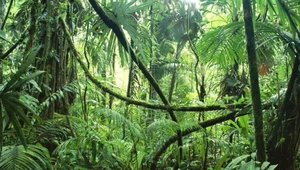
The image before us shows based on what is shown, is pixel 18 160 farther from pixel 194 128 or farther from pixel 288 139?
pixel 288 139

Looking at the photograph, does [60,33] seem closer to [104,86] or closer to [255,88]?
[104,86]

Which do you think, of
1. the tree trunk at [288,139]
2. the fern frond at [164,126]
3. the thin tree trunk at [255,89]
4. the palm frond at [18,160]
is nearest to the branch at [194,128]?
the fern frond at [164,126]

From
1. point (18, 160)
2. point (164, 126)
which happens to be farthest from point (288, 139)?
point (18, 160)

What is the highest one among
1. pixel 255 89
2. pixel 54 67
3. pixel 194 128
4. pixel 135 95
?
pixel 54 67

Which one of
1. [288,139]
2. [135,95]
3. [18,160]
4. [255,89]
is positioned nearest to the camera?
[255,89]

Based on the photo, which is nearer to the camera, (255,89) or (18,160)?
(255,89)

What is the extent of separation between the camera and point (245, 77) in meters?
4.02

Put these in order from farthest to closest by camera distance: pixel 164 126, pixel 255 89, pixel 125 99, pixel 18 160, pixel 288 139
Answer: pixel 125 99
pixel 164 126
pixel 288 139
pixel 18 160
pixel 255 89

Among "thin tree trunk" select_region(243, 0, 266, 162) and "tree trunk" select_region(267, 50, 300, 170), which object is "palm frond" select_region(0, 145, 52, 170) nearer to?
"thin tree trunk" select_region(243, 0, 266, 162)

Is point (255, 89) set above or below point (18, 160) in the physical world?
above

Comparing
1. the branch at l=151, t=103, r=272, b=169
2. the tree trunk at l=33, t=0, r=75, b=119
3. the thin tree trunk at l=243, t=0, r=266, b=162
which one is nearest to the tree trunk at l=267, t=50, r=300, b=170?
the thin tree trunk at l=243, t=0, r=266, b=162

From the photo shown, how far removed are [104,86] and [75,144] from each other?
704mm

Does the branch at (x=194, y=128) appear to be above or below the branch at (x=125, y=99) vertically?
below

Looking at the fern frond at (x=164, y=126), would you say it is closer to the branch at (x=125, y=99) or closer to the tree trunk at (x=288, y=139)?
the branch at (x=125, y=99)
